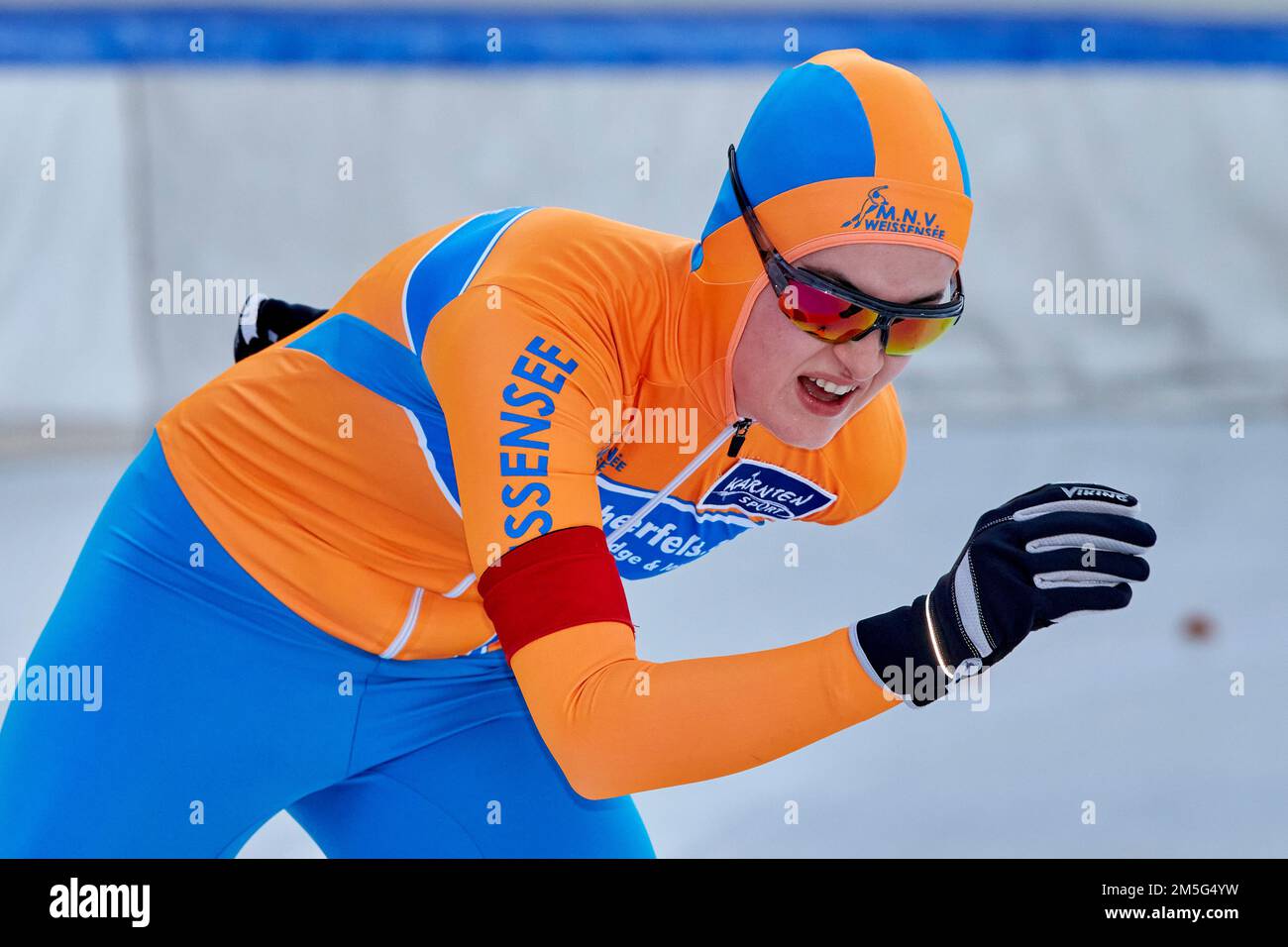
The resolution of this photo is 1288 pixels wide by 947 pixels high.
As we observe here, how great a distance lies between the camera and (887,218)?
4.84 ft

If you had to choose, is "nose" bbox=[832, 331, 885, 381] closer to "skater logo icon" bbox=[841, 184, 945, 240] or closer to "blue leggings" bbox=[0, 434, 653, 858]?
"skater logo icon" bbox=[841, 184, 945, 240]

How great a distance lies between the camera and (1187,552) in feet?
12.2

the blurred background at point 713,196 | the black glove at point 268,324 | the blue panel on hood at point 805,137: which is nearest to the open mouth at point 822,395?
the blue panel on hood at point 805,137

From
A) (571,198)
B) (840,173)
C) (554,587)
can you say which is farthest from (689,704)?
(571,198)

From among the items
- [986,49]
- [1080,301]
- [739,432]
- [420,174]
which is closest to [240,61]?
[420,174]

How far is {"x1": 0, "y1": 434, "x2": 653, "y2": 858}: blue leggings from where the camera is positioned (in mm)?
1662

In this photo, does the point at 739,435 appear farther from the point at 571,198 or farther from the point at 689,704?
the point at 571,198

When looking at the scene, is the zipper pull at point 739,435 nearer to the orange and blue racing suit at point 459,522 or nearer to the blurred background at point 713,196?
the orange and blue racing suit at point 459,522

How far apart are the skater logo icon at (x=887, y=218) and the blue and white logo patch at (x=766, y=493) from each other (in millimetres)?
381

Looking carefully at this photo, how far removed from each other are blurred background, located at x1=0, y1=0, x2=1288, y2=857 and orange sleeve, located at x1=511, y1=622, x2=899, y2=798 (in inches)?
60.0

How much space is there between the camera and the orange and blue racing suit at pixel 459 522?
1373mm

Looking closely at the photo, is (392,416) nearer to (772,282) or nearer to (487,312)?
(487,312)

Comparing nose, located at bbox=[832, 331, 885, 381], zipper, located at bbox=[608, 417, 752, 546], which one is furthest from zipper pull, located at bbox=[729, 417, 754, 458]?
nose, located at bbox=[832, 331, 885, 381]

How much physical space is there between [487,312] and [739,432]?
38 cm
